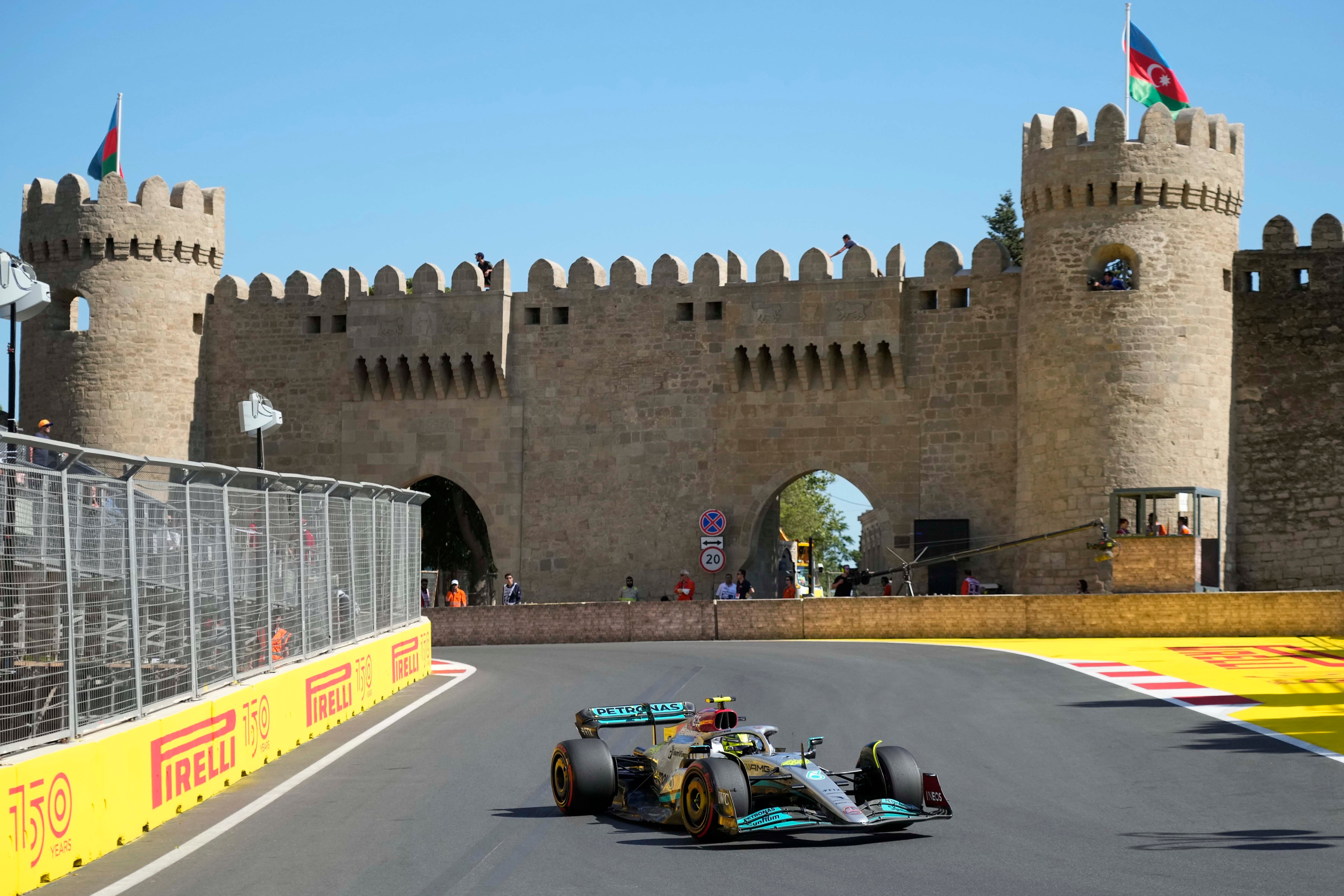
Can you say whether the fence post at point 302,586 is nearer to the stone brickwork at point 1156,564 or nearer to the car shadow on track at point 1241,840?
the car shadow on track at point 1241,840

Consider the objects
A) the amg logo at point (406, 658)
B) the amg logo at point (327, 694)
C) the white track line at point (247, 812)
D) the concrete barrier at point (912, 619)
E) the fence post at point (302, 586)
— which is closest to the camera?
the white track line at point (247, 812)

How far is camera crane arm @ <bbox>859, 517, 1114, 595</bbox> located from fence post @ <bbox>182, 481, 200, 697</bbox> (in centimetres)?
1865

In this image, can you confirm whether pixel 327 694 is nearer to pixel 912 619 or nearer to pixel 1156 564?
pixel 912 619

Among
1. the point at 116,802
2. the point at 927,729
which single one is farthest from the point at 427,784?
the point at 927,729

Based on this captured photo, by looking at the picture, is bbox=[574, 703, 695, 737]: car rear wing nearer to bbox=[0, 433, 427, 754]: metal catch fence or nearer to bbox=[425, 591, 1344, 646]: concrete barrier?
bbox=[0, 433, 427, 754]: metal catch fence

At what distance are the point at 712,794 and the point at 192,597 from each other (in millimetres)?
4319

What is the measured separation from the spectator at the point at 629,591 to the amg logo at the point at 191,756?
1975 centimetres

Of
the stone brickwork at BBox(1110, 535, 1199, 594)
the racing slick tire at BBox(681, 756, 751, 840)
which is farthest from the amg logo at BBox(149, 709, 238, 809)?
the stone brickwork at BBox(1110, 535, 1199, 594)

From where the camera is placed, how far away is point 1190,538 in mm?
26469

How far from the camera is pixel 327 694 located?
14.5 metres

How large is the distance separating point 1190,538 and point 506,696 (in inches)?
554

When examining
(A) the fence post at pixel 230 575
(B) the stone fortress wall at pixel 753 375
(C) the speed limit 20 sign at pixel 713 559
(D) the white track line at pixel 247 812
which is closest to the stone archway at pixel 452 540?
(B) the stone fortress wall at pixel 753 375

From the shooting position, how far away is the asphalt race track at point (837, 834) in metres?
7.76

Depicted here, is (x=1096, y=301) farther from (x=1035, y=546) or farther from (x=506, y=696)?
(x=506, y=696)
